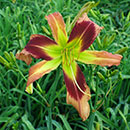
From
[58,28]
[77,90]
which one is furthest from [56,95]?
[58,28]

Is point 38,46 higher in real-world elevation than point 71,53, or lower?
higher

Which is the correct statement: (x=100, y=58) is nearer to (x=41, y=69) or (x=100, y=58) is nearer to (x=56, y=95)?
(x=41, y=69)

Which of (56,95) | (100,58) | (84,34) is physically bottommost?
(56,95)

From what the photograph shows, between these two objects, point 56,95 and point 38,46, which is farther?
point 56,95

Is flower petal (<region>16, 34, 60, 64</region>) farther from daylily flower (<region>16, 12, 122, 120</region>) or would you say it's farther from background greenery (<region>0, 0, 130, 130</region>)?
background greenery (<region>0, 0, 130, 130</region>)

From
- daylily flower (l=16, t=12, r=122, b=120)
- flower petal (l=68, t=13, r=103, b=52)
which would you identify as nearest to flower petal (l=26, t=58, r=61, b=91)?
daylily flower (l=16, t=12, r=122, b=120)

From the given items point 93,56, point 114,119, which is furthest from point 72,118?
point 93,56

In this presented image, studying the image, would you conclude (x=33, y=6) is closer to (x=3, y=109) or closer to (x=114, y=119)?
(x=3, y=109)
